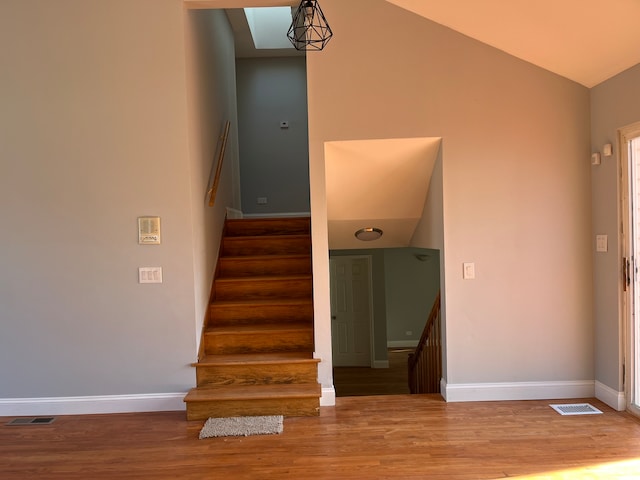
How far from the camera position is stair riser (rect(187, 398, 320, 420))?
10.4ft

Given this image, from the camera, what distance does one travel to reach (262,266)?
428 centimetres

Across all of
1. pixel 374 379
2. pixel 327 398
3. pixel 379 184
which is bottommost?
pixel 374 379

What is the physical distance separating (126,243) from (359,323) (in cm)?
536

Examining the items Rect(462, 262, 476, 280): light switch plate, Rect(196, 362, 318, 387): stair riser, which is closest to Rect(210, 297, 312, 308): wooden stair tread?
Rect(196, 362, 318, 387): stair riser

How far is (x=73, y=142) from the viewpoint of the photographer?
3307 mm

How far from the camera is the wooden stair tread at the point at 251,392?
124 inches

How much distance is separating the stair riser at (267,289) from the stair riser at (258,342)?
1.67 ft

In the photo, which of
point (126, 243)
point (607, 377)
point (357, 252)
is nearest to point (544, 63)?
point (607, 377)

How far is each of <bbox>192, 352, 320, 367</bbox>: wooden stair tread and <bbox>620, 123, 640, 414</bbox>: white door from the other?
219cm

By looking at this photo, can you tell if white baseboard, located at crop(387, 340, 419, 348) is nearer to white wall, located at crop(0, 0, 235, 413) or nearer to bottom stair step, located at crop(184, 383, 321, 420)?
bottom stair step, located at crop(184, 383, 321, 420)

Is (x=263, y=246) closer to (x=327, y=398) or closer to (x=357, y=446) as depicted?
(x=327, y=398)

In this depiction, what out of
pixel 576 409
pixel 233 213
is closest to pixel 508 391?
pixel 576 409

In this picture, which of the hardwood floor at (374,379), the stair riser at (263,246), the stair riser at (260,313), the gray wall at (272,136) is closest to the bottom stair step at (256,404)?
the stair riser at (260,313)

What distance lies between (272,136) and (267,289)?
3034 mm
